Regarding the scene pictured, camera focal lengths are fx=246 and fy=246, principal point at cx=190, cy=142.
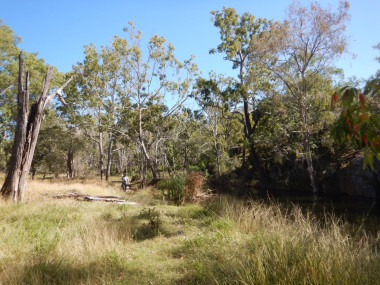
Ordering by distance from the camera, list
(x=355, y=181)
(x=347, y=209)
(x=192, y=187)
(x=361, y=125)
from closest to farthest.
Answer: (x=361, y=125) < (x=192, y=187) < (x=347, y=209) < (x=355, y=181)

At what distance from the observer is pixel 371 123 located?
1.61m

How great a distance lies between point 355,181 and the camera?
19.1 m

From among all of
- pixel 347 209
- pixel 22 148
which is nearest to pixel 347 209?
pixel 347 209

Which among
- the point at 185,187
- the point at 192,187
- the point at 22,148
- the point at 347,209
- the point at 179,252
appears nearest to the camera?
the point at 179,252

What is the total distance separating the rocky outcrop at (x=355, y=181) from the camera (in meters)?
17.7

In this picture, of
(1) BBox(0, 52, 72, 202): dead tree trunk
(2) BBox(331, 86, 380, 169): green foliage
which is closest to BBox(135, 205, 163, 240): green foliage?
(2) BBox(331, 86, 380, 169): green foliage

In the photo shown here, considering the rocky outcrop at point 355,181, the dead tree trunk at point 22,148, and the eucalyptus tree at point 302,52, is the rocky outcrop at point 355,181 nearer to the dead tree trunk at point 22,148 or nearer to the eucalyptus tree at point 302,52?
the eucalyptus tree at point 302,52

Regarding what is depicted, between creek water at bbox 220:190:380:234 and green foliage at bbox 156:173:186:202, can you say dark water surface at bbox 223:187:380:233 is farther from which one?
green foliage at bbox 156:173:186:202

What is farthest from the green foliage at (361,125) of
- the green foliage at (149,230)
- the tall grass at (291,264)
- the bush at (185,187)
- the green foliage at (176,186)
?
the green foliage at (176,186)

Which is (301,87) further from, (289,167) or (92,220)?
(92,220)

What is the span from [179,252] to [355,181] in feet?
62.8

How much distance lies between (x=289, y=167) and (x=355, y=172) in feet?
21.6

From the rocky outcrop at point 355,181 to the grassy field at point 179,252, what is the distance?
15417 millimetres

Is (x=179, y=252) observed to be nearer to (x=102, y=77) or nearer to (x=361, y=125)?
(x=361, y=125)
